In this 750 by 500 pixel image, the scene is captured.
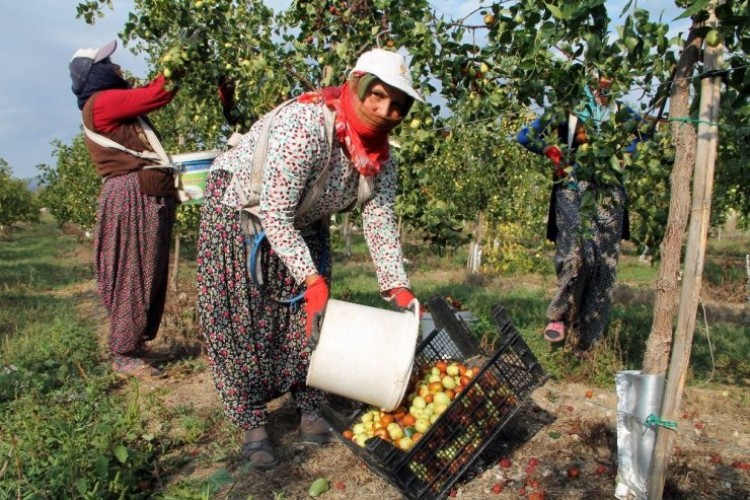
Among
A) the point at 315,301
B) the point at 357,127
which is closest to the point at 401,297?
the point at 315,301

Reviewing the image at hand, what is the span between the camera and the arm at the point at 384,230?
251 centimetres

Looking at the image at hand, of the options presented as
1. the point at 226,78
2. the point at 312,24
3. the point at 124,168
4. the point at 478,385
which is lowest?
the point at 478,385

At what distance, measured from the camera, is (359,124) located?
2188mm

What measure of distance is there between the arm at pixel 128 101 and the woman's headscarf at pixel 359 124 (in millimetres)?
1645

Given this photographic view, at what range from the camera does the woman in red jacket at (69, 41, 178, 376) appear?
3.67 metres

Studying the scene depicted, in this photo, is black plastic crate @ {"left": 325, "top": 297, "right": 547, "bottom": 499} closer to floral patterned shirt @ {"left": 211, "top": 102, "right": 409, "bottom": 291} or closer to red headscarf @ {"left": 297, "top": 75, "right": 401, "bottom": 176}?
floral patterned shirt @ {"left": 211, "top": 102, "right": 409, "bottom": 291}

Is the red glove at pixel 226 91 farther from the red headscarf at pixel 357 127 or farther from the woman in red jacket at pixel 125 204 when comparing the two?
the red headscarf at pixel 357 127

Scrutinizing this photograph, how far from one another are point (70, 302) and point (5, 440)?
13.6 feet

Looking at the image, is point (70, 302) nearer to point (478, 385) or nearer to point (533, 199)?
point (478, 385)

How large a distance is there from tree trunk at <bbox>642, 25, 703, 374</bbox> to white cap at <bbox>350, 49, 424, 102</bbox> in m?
0.77

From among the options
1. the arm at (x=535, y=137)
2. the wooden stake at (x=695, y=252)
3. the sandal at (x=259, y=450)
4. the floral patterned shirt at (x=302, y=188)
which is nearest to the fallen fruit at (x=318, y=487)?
the sandal at (x=259, y=450)

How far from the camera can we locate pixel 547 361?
12.5 ft

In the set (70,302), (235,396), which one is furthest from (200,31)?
(70,302)

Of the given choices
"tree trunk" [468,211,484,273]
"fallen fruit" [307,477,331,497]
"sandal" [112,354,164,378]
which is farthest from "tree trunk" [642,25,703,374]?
"tree trunk" [468,211,484,273]
